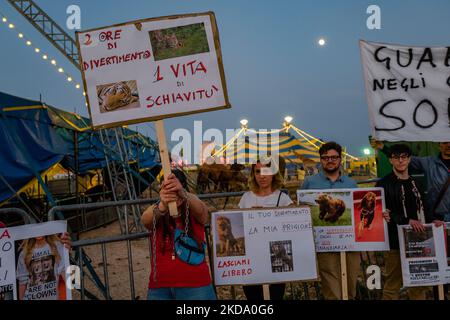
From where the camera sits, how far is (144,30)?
2.82 metres

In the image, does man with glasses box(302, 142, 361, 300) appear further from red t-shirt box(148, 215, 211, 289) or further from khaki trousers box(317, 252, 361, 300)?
red t-shirt box(148, 215, 211, 289)

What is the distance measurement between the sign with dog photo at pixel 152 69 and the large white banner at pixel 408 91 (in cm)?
205

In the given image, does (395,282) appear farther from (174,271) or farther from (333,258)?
(174,271)

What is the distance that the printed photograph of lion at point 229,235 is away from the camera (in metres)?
3.34

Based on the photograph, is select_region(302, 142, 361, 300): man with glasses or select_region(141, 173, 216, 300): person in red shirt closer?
select_region(141, 173, 216, 300): person in red shirt

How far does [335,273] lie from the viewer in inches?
147

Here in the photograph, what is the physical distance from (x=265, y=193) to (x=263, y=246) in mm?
553

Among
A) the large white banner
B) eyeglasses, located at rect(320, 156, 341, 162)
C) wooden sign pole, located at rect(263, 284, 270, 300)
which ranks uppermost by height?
the large white banner

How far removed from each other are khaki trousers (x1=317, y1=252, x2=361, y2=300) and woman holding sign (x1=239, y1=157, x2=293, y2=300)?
0.56m

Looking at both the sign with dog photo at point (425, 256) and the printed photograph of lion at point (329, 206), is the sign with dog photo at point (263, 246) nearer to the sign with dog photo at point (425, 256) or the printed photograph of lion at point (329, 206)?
the printed photograph of lion at point (329, 206)

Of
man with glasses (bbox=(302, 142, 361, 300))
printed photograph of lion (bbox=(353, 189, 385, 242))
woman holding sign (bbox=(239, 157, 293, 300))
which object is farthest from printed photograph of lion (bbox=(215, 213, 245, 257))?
printed photograph of lion (bbox=(353, 189, 385, 242))

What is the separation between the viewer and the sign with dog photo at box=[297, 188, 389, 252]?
3664 mm

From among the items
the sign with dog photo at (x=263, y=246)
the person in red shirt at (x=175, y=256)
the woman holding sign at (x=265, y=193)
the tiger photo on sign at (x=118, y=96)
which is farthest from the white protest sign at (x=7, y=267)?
the woman holding sign at (x=265, y=193)
